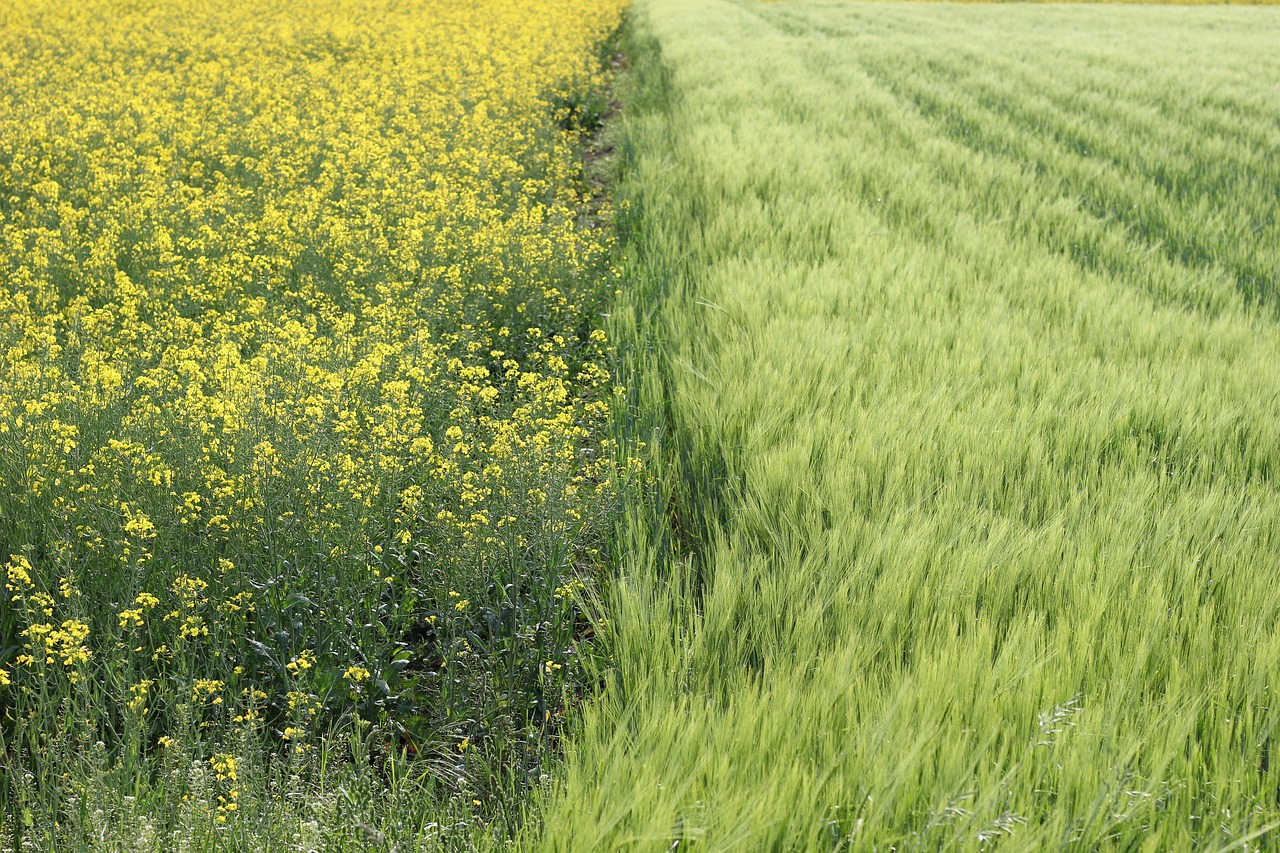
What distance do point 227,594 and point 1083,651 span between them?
1808mm

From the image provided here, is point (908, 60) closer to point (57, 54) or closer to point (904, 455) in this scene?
point (57, 54)

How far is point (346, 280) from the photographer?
4.20 m

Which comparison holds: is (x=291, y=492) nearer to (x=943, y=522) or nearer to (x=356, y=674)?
(x=356, y=674)

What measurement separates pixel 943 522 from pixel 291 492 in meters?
1.53

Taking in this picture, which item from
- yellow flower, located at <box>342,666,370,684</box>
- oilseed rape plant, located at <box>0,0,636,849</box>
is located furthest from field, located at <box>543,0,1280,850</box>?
yellow flower, located at <box>342,666,370,684</box>

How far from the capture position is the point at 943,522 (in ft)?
6.72

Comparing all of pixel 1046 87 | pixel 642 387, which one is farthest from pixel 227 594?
pixel 1046 87

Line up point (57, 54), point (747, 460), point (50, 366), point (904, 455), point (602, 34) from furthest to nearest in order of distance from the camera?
point (602, 34) < point (57, 54) < point (50, 366) < point (747, 460) < point (904, 455)

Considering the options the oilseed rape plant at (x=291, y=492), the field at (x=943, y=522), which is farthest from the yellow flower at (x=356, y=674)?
the field at (x=943, y=522)

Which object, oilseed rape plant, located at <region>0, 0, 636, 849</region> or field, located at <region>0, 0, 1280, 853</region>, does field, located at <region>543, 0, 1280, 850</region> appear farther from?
oilseed rape plant, located at <region>0, 0, 636, 849</region>

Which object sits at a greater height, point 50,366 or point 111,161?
point 111,161

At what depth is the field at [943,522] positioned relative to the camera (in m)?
1.33

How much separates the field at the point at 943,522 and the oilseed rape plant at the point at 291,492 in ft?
0.97

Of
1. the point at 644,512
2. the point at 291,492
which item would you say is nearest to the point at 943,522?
the point at 644,512
